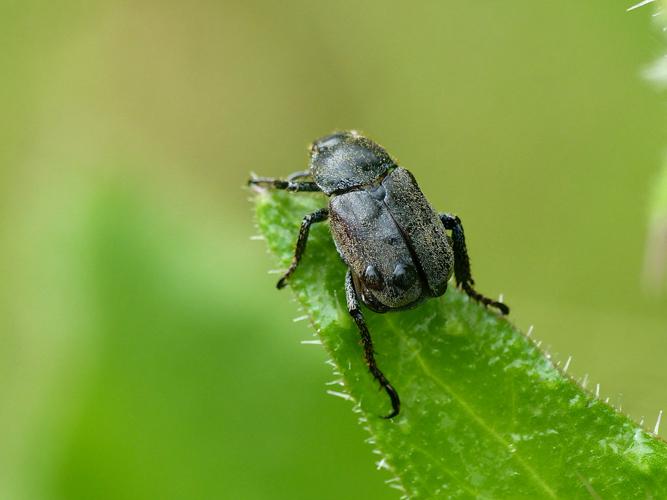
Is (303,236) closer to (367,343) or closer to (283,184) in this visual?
(283,184)

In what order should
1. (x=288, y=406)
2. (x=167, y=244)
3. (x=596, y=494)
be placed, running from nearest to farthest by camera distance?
(x=596, y=494) → (x=288, y=406) → (x=167, y=244)

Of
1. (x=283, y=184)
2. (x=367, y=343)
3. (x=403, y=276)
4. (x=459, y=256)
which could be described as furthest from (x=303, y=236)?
(x=459, y=256)

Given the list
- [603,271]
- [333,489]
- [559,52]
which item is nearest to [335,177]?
[333,489]

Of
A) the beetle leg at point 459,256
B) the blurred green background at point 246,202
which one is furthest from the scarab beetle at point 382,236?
the blurred green background at point 246,202

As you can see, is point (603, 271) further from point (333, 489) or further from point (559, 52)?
point (333, 489)

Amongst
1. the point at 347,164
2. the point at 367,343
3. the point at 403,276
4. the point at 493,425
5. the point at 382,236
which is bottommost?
the point at 493,425

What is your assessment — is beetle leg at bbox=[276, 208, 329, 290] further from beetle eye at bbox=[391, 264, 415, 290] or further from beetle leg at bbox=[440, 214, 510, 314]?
beetle leg at bbox=[440, 214, 510, 314]

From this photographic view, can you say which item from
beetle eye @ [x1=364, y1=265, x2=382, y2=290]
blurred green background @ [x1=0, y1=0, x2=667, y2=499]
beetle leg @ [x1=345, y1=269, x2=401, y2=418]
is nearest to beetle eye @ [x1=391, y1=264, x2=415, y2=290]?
beetle eye @ [x1=364, y1=265, x2=382, y2=290]
